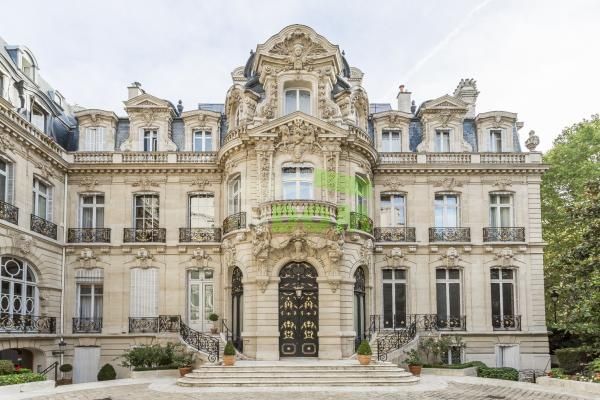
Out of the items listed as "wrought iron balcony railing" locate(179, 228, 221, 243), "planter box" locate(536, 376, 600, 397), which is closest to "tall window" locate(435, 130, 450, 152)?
"wrought iron balcony railing" locate(179, 228, 221, 243)

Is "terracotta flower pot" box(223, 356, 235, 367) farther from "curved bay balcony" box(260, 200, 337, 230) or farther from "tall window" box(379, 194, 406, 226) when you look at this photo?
"tall window" box(379, 194, 406, 226)

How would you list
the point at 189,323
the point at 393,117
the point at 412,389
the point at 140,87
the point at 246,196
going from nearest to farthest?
the point at 412,389 < the point at 246,196 < the point at 189,323 < the point at 393,117 < the point at 140,87

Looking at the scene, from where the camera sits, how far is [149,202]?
23719 mm

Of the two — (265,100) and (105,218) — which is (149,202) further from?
(265,100)

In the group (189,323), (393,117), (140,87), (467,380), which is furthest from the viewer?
(140,87)

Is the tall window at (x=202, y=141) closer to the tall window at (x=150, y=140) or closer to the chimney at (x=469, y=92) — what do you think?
the tall window at (x=150, y=140)

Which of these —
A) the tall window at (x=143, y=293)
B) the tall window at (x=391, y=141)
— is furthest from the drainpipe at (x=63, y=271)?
the tall window at (x=391, y=141)

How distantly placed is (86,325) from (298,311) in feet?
26.1

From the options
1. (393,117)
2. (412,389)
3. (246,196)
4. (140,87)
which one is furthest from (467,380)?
(140,87)

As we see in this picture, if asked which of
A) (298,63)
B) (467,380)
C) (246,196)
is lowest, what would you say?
(467,380)

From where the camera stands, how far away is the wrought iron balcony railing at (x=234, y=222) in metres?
21.0

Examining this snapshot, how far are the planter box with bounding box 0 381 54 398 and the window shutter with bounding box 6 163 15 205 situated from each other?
5.83 m

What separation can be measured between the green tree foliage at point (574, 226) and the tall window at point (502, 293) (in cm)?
149

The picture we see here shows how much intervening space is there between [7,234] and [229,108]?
8609 mm
